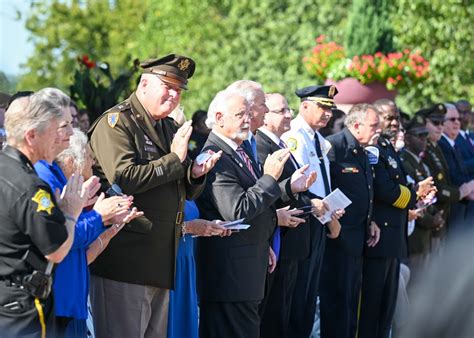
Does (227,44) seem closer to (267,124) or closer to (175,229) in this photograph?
(267,124)

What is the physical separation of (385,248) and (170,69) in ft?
11.9

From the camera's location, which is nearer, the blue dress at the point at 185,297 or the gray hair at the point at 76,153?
the gray hair at the point at 76,153

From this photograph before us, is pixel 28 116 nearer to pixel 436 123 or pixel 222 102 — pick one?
pixel 222 102

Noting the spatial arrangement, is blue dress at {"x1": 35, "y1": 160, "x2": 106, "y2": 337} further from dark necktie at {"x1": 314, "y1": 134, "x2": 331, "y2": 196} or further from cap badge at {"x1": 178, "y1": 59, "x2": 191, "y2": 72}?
dark necktie at {"x1": 314, "y1": 134, "x2": 331, "y2": 196}

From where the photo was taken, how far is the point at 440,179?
11742mm

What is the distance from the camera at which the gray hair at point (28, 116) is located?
16.0 feet

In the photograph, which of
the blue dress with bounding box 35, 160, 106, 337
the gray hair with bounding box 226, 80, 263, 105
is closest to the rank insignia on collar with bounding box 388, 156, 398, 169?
the gray hair with bounding box 226, 80, 263, 105

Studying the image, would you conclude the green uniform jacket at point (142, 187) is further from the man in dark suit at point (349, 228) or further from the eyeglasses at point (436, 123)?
the eyeglasses at point (436, 123)

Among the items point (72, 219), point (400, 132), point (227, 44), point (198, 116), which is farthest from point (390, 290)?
point (227, 44)

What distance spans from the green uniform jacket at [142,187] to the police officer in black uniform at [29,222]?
3.19 ft

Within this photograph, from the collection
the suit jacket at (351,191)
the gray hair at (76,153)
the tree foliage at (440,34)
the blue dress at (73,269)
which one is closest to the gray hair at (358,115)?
the suit jacket at (351,191)

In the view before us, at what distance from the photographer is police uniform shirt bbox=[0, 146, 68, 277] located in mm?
4703

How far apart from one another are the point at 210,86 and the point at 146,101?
22781 millimetres

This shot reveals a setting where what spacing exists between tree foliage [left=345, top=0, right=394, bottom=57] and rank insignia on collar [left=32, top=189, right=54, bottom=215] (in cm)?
1148
